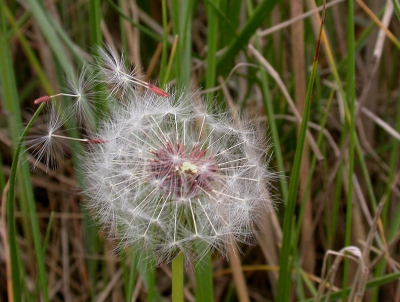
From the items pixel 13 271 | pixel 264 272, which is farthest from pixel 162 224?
pixel 264 272

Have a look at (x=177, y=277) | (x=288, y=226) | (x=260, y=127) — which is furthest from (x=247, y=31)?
(x=177, y=277)

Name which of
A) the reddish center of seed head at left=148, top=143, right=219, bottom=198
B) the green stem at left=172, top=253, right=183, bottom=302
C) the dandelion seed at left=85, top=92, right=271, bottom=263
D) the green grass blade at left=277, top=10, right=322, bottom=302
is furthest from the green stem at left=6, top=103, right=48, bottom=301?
the green grass blade at left=277, top=10, right=322, bottom=302

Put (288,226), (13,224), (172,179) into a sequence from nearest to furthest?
(172,179)
(13,224)
(288,226)

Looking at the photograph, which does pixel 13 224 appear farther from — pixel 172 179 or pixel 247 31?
pixel 247 31

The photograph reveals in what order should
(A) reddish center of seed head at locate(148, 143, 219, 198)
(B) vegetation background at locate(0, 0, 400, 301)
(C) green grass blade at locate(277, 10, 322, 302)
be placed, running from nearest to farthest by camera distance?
(A) reddish center of seed head at locate(148, 143, 219, 198) < (C) green grass blade at locate(277, 10, 322, 302) < (B) vegetation background at locate(0, 0, 400, 301)

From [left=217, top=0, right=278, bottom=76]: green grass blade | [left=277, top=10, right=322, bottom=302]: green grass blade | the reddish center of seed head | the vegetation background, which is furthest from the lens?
the vegetation background

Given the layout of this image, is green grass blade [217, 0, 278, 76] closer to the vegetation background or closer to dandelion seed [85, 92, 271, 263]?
the vegetation background

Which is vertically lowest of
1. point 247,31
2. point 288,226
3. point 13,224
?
point 288,226
